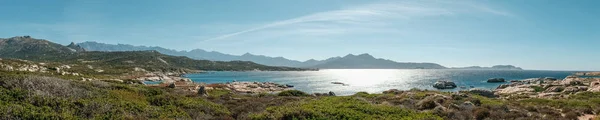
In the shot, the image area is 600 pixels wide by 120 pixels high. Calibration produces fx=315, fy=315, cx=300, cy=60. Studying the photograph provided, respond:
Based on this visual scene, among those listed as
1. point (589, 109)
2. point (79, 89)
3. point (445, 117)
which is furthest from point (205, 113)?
point (589, 109)

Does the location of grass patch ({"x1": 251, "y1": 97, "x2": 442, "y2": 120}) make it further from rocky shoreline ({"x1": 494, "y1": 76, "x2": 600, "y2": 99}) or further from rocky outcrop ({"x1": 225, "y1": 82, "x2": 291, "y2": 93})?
rocky outcrop ({"x1": 225, "y1": 82, "x2": 291, "y2": 93})

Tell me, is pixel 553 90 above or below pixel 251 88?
above

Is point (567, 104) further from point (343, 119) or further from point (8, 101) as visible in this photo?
point (8, 101)

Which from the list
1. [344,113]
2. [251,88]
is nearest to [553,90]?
[344,113]

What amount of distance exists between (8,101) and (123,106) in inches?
196

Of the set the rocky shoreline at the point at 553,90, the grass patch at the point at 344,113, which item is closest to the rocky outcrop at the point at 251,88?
the grass patch at the point at 344,113

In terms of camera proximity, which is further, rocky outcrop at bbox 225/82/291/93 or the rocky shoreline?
rocky outcrop at bbox 225/82/291/93

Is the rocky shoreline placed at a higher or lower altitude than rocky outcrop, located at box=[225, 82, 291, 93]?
higher

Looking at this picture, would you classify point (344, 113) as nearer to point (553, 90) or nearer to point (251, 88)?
point (553, 90)

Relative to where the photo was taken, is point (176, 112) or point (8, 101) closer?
point (8, 101)

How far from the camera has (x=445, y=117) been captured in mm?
20922

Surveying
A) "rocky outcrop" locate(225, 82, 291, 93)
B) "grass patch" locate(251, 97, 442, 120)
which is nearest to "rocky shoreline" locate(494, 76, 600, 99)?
"grass patch" locate(251, 97, 442, 120)

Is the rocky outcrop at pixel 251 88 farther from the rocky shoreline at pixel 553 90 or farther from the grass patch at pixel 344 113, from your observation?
the rocky shoreline at pixel 553 90

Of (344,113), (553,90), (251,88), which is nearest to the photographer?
(344,113)
